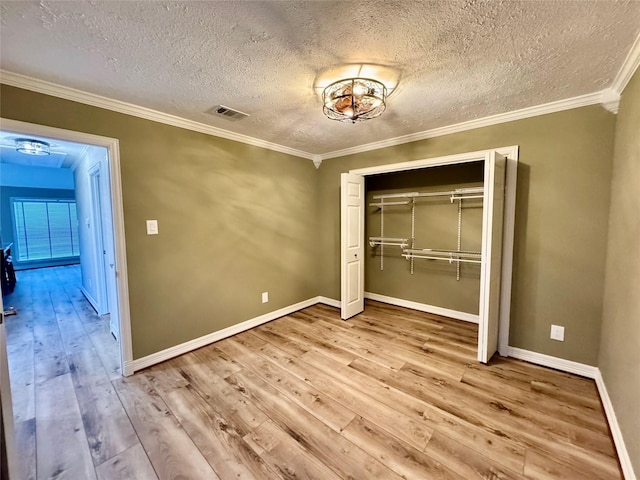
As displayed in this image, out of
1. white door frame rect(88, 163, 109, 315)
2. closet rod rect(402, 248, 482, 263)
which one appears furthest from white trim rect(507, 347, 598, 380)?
white door frame rect(88, 163, 109, 315)

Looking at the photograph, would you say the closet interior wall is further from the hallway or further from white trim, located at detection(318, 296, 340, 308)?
the hallway

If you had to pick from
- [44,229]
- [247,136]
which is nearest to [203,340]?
[247,136]

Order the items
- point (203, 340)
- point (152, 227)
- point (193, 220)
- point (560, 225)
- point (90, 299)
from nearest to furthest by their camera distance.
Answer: point (560, 225) < point (152, 227) < point (193, 220) < point (203, 340) < point (90, 299)

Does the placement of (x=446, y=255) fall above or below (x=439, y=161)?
below

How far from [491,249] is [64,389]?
3.84m

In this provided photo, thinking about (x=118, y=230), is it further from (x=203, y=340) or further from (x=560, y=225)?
(x=560, y=225)

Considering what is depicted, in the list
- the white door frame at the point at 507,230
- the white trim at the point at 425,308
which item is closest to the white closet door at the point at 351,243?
the white trim at the point at 425,308

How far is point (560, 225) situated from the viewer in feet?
7.68

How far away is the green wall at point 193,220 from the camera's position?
2.30m

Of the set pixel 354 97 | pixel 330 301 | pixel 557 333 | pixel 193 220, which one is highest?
pixel 354 97

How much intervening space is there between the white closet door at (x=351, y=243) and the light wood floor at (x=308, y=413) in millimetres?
666

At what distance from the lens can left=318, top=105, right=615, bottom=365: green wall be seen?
2.18 metres

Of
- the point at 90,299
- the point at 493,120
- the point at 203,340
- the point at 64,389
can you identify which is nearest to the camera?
the point at 64,389

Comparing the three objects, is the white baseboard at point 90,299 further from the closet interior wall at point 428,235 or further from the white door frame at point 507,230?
the white door frame at point 507,230
